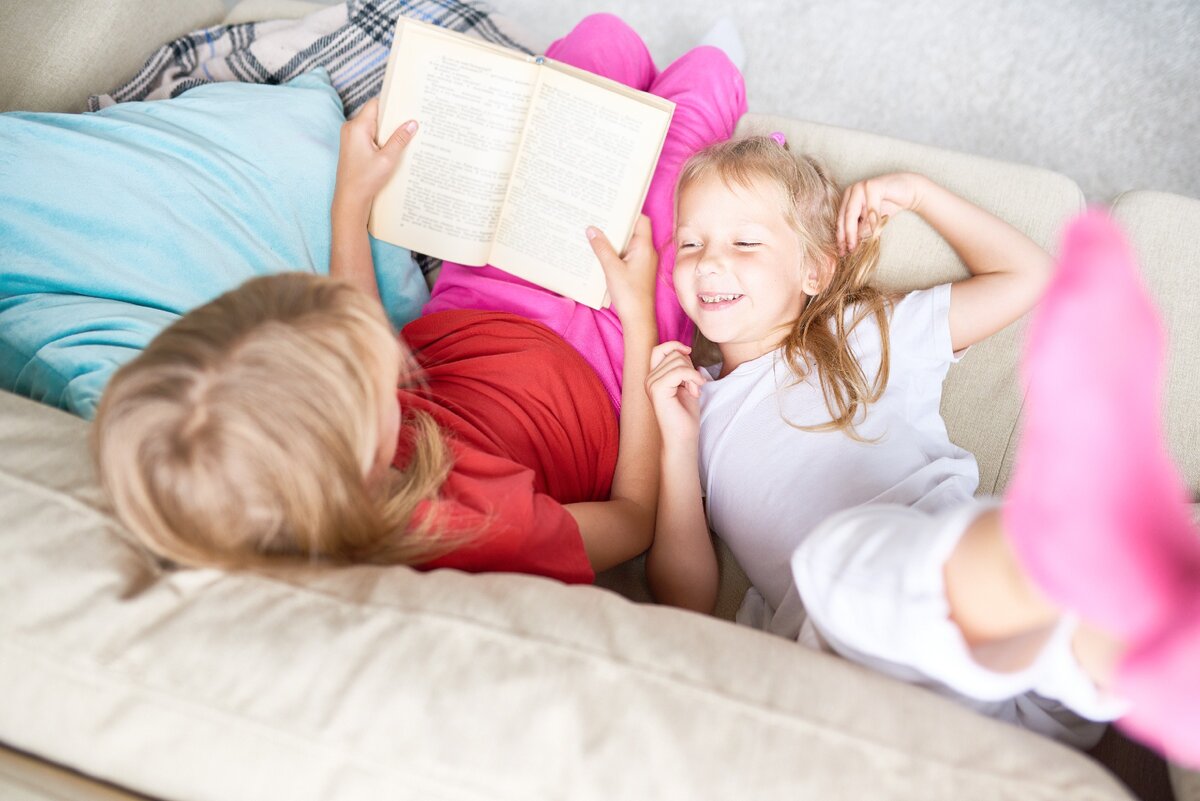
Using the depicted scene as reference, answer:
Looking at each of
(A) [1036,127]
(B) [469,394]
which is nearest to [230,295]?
(B) [469,394]

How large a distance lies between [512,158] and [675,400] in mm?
447

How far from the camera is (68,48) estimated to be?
1322 millimetres

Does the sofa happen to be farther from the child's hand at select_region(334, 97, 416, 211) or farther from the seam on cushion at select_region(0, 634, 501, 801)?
the child's hand at select_region(334, 97, 416, 211)

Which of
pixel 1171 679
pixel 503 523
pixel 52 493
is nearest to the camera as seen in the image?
pixel 1171 679

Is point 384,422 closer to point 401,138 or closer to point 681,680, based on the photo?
point 681,680

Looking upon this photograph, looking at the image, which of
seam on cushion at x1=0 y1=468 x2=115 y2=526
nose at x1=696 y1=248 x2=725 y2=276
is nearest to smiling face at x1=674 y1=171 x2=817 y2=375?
nose at x1=696 y1=248 x2=725 y2=276

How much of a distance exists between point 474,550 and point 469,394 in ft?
1.12

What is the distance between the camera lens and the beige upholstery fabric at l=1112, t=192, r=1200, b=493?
1.13 meters

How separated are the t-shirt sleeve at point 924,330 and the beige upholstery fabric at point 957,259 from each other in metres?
0.07

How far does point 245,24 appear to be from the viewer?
5.04ft

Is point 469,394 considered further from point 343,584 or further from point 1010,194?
point 1010,194

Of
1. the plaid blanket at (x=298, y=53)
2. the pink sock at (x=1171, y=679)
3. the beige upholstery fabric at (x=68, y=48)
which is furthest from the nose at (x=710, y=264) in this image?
the beige upholstery fabric at (x=68, y=48)

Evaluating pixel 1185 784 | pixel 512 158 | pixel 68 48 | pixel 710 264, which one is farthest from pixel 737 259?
pixel 68 48

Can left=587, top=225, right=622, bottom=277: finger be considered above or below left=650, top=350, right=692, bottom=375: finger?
above
